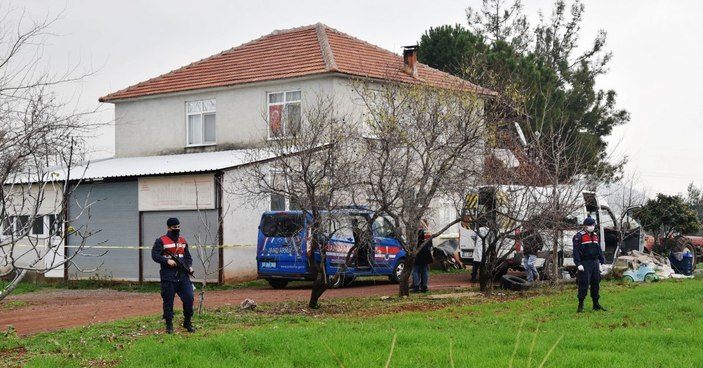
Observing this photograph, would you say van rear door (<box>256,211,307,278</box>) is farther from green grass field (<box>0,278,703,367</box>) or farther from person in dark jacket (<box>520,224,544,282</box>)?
person in dark jacket (<box>520,224,544,282</box>)

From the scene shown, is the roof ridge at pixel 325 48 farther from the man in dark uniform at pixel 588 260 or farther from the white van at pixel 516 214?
the man in dark uniform at pixel 588 260

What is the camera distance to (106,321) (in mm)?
16828

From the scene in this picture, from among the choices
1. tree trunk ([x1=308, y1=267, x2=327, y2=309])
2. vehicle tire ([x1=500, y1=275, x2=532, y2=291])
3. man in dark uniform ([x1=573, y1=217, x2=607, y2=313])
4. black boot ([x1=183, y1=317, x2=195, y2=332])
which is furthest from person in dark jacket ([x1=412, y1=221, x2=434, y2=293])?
black boot ([x1=183, y1=317, x2=195, y2=332])

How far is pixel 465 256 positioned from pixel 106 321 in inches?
535

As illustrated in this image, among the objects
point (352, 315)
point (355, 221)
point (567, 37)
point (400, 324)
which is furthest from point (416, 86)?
point (567, 37)

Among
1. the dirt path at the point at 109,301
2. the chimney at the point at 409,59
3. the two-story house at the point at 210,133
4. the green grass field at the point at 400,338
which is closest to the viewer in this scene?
the green grass field at the point at 400,338

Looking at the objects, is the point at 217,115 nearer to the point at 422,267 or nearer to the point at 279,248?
the point at 279,248

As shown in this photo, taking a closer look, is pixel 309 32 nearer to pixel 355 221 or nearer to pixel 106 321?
pixel 355 221

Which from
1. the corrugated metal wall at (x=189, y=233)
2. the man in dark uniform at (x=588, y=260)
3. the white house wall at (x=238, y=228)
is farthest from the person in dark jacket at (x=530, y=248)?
the corrugated metal wall at (x=189, y=233)

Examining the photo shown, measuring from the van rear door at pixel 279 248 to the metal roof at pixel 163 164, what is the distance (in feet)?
5.45

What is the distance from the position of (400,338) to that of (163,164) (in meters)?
18.8

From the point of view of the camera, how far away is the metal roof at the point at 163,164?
87.7 ft

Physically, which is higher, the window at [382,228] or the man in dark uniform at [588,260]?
the window at [382,228]

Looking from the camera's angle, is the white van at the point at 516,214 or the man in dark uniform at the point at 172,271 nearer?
the man in dark uniform at the point at 172,271
